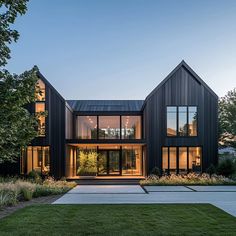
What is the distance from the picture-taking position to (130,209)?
35.9 ft

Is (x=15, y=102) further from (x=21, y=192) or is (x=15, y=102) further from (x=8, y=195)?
(x=21, y=192)

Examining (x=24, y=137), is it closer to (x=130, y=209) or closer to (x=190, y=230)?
(x=130, y=209)

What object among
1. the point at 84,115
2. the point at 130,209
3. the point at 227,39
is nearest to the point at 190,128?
the point at 227,39

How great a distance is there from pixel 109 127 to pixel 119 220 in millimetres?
17511

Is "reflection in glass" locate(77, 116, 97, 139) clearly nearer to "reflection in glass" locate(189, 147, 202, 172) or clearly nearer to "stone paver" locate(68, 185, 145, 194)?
"reflection in glass" locate(189, 147, 202, 172)

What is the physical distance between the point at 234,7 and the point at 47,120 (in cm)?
1348

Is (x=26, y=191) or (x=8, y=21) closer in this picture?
(x=8, y=21)

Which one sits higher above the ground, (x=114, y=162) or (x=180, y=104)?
(x=180, y=104)

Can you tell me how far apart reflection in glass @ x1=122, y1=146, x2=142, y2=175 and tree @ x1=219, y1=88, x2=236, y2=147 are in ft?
44.1

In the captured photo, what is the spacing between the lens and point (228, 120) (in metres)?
36.8

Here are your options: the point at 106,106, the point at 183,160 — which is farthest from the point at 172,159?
the point at 106,106

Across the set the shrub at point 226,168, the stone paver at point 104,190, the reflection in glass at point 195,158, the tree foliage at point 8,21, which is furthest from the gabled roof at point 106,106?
the tree foliage at point 8,21

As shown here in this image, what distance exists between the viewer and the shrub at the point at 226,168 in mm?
22047

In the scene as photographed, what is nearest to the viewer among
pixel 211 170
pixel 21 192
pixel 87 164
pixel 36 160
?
pixel 21 192
